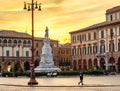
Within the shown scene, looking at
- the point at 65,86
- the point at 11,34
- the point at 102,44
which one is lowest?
the point at 65,86

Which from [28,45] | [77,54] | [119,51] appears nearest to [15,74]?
[119,51]

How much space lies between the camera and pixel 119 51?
4500 inches

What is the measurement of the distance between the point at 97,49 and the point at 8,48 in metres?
43.6

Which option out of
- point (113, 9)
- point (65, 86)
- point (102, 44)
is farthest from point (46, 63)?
point (65, 86)

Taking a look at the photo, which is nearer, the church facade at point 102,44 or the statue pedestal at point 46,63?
the statue pedestal at point 46,63

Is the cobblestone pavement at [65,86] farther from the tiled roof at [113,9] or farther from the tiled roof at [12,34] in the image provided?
the tiled roof at [12,34]

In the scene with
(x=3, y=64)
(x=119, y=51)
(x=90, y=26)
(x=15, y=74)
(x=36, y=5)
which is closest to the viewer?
(x=36, y=5)

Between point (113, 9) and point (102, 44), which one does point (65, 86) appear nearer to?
point (102, 44)

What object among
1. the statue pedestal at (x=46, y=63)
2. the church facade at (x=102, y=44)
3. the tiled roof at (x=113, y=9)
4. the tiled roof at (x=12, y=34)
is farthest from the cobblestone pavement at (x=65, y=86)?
the tiled roof at (x=12, y=34)

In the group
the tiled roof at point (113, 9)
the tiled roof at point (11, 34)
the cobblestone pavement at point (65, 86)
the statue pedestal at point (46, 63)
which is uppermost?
the tiled roof at point (113, 9)

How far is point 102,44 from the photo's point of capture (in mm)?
123500

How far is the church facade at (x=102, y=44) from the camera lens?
116m

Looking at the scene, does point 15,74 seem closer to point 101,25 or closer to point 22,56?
point 101,25

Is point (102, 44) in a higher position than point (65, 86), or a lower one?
higher
